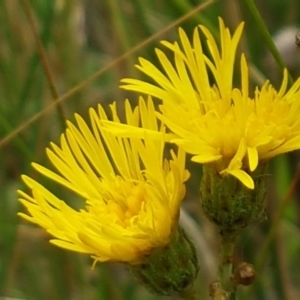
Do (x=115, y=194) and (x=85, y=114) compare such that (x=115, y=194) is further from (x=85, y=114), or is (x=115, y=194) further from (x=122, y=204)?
(x=85, y=114)

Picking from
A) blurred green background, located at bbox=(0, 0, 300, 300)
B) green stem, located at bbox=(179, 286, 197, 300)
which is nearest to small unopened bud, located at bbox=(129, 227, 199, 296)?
green stem, located at bbox=(179, 286, 197, 300)

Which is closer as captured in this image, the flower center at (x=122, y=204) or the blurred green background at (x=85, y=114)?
the flower center at (x=122, y=204)

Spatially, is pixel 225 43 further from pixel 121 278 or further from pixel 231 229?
pixel 121 278

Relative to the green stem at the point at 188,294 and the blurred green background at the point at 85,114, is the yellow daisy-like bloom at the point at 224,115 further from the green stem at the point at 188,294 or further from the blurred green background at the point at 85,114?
the blurred green background at the point at 85,114

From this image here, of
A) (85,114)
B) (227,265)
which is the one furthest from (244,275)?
(85,114)

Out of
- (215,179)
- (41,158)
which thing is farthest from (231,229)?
(41,158)

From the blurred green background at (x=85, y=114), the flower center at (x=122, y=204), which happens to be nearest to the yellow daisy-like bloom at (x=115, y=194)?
the flower center at (x=122, y=204)

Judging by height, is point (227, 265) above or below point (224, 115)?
below
